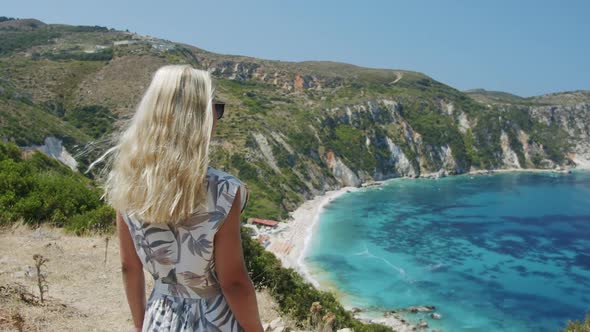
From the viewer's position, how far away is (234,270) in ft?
6.08

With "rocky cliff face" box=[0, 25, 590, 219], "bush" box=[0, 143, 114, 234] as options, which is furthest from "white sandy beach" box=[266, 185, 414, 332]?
"bush" box=[0, 143, 114, 234]

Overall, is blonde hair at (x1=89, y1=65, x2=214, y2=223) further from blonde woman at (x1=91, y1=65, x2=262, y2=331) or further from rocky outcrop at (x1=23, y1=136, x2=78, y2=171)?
rocky outcrop at (x1=23, y1=136, x2=78, y2=171)

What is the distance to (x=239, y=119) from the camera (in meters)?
80.2

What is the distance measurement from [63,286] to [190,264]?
545 centimetres

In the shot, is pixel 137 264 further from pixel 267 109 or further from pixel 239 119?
pixel 267 109

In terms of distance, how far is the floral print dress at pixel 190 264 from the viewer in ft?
5.90

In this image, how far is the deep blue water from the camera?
119ft

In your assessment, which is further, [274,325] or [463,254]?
[463,254]

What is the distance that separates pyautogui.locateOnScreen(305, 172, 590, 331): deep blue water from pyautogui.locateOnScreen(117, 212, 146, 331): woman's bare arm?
33531 millimetres

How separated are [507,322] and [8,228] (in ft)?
114

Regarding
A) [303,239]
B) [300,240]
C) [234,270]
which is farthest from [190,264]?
[303,239]

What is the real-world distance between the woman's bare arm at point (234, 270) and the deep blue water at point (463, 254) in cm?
3367

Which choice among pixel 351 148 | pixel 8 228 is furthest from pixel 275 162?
pixel 8 228

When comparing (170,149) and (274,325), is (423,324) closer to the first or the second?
(274,325)
